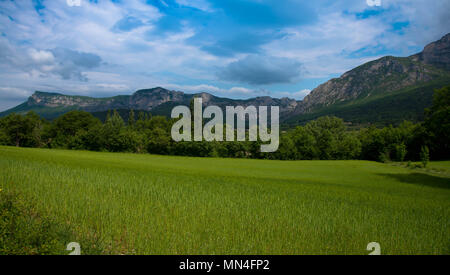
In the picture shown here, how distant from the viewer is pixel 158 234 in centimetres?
737

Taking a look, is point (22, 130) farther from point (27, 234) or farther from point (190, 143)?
point (27, 234)

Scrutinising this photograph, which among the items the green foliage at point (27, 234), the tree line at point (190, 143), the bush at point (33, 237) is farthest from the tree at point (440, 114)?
the tree line at point (190, 143)

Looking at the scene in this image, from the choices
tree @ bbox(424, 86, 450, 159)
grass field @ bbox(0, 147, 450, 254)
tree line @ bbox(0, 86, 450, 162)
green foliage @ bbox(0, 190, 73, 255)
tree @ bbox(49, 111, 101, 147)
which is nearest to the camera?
green foliage @ bbox(0, 190, 73, 255)

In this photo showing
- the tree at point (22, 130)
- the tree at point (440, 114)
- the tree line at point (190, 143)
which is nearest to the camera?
the tree at point (440, 114)

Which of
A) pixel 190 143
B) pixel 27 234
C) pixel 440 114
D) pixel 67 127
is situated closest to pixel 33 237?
pixel 27 234

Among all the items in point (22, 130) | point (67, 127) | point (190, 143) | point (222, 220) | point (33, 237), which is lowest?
point (222, 220)

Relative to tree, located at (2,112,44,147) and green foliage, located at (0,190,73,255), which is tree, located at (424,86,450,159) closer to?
green foliage, located at (0,190,73,255)

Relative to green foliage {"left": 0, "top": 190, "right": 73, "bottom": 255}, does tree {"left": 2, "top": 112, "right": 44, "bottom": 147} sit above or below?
above

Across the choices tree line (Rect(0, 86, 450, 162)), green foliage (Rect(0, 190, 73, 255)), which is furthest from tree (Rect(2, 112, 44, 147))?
green foliage (Rect(0, 190, 73, 255))

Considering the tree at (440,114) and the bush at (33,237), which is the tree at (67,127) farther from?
the tree at (440,114)

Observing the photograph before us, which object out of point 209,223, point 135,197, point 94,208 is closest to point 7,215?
point 94,208

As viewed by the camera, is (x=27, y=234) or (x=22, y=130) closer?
(x=27, y=234)

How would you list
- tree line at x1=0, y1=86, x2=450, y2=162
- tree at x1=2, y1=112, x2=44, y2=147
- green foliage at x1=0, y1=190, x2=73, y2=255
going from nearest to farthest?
green foliage at x1=0, y1=190, x2=73, y2=255 → tree line at x1=0, y1=86, x2=450, y2=162 → tree at x1=2, y1=112, x2=44, y2=147
